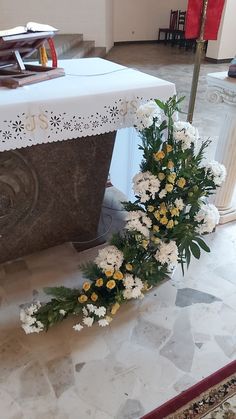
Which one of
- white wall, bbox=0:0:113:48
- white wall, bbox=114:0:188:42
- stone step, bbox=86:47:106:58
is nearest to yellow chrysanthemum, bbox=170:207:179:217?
stone step, bbox=86:47:106:58

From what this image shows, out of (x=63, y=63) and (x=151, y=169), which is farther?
(x=63, y=63)

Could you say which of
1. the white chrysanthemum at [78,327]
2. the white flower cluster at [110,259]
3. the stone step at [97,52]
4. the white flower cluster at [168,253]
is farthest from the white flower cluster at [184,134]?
the stone step at [97,52]

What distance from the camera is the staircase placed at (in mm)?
5026

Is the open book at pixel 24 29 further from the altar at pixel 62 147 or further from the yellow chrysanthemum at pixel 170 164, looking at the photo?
the yellow chrysanthemum at pixel 170 164

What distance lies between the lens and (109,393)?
1263mm

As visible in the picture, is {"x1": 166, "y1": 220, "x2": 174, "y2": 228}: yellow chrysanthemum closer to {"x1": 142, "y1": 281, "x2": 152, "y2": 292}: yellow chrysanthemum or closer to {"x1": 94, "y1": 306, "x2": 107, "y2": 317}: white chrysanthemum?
{"x1": 142, "y1": 281, "x2": 152, "y2": 292}: yellow chrysanthemum

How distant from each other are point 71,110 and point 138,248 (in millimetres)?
658

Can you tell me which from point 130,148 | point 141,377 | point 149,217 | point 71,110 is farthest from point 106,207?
point 141,377

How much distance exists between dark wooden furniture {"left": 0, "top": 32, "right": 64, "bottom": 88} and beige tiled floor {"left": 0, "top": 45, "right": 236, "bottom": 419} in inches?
36.8

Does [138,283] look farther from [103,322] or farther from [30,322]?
[30,322]

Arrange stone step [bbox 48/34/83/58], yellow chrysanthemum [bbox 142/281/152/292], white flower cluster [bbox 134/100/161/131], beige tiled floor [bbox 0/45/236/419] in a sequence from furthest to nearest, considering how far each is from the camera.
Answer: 1. stone step [bbox 48/34/83/58]
2. yellow chrysanthemum [bbox 142/281/152/292]
3. white flower cluster [bbox 134/100/161/131]
4. beige tiled floor [bbox 0/45/236/419]

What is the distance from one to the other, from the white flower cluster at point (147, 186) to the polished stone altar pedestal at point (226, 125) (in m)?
0.76

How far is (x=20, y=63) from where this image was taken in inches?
58.2

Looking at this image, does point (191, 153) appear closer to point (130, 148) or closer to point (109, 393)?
point (130, 148)
